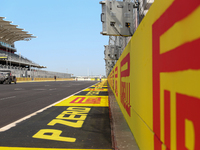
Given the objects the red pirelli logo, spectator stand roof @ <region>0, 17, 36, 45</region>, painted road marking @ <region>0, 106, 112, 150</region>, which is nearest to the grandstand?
spectator stand roof @ <region>0, 17, 36, 45</region>

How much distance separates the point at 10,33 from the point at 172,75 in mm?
77442

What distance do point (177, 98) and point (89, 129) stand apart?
3.42 metres

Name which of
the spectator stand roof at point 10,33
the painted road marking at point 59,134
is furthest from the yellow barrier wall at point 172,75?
the spectator stand roof at point 10,33

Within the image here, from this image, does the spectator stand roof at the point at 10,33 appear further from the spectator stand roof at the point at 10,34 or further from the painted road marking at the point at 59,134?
the painted road marking at the point at 59,134

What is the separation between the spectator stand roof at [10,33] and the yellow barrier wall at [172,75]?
200ft

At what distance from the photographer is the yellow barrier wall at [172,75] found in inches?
54.5

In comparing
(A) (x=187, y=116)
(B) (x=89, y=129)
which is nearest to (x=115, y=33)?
(B) (x=89, y=129)

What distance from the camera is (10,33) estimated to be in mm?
70438

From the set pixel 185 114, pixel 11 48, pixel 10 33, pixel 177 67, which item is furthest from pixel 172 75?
pixel 11 48

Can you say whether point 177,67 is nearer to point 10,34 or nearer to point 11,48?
point 10,34

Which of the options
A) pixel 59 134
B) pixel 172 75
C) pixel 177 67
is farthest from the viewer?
pixel 59 134

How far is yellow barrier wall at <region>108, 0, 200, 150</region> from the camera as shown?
138 cm

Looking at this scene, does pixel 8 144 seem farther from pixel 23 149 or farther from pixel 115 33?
pixel 115 33

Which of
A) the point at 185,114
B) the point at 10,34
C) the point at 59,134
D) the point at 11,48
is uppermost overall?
the point at 10,34
